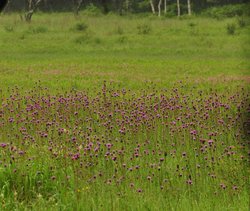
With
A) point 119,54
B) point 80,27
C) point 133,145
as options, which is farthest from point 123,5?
point 133,145

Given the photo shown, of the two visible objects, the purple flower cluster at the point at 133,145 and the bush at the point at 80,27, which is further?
the bush at the point at 80,27

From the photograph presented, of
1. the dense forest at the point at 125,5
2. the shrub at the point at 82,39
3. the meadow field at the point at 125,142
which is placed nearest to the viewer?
the meadow field at the point at 125,142

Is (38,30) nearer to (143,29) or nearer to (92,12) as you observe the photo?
(143,29)

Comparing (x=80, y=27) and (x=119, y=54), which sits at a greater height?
(x=80, y=27)

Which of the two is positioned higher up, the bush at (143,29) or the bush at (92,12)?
the bush at (92,12)

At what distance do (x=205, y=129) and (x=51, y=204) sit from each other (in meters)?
3.36

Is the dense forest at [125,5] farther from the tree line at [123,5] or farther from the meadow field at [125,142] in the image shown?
the meadow field at [125,142]

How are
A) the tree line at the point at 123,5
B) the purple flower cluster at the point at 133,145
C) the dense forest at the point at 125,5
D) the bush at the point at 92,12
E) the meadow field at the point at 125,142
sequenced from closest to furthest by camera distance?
the meadow field at the point at 125,142 < the purple flower cluster at the point at 133,145 < the bush at the point at 92,12 < the tree line at the point at 123,5 < the dense forest at the point at 125,5

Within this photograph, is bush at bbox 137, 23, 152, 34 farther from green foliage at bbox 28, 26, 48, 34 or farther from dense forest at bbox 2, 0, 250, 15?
dense forest at bbox 2, 0, 250, 15

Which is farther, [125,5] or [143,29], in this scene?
[125,5]

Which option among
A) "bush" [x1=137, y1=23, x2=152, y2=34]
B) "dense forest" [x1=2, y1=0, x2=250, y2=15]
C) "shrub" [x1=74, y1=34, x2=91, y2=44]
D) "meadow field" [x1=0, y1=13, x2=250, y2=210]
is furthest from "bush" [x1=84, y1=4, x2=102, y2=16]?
"meadow field" [x1=0, y1=13, x2=250, y2=210]

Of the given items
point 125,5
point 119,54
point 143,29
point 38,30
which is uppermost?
point 125,5

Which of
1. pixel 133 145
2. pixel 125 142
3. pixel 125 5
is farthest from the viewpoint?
pixel 125 5

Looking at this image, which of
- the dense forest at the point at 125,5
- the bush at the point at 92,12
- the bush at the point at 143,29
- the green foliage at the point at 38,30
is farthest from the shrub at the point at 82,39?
the dense forest at the point at 125,5
